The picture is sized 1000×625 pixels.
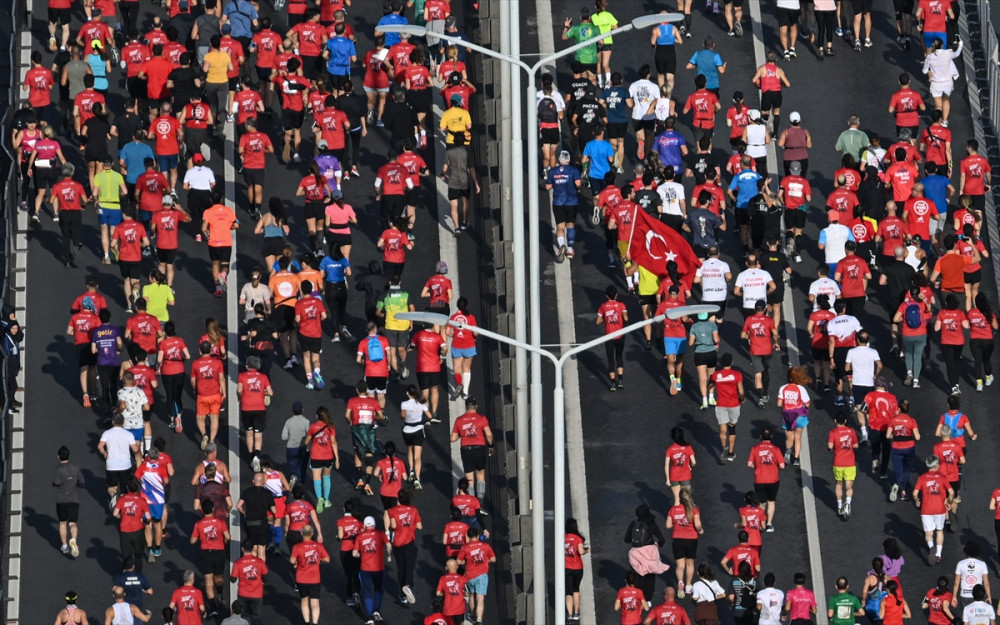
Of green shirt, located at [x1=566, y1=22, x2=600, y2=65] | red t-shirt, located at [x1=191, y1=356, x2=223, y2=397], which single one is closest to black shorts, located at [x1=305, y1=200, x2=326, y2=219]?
red t-shirt, located at [x1=191, y1=356, x2=223, y2=397]

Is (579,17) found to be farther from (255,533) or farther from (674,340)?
(255,533)

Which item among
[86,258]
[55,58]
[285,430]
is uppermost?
[55,58]

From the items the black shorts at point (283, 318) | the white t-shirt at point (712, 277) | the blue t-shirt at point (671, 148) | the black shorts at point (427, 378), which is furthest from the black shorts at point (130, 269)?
the white t-shirt at point (712, 277)

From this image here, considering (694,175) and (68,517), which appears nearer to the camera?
(68,517)

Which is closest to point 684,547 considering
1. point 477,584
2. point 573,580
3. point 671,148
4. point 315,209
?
point 573,580

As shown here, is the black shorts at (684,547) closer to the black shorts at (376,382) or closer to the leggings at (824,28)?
the black shorts at (376,382)

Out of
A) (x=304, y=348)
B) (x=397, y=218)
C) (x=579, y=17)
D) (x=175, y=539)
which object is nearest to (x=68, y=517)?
(x=175, y=539)
